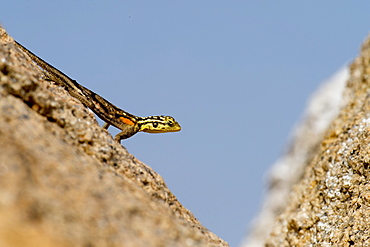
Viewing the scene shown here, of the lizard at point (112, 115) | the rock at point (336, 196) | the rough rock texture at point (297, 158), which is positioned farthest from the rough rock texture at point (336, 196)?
the rough rock texture at point (297, 158)

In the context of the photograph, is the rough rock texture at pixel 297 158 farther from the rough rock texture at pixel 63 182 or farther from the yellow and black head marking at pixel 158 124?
the rough rock texture at pixel 63 182

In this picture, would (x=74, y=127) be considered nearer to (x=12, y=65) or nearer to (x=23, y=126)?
(x=12, y=65)

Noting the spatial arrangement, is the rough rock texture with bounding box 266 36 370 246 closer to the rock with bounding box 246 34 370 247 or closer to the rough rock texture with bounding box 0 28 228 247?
the rock with bounding box 246 34 370 247

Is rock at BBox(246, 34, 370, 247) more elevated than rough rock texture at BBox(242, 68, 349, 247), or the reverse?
rough rock texture at BBox(242, 68, 349, 247)

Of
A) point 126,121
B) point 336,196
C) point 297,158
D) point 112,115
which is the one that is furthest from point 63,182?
point 297,158

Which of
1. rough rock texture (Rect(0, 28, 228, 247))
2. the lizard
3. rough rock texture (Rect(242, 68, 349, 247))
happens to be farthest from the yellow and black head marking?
rough rock texture (Rect(0, 28, 228, 247))

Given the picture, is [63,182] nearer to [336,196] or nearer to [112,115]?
[336,196]
